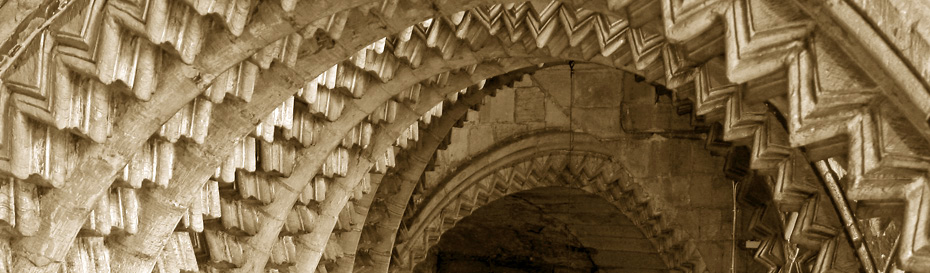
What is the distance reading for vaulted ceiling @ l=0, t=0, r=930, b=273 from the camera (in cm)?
360

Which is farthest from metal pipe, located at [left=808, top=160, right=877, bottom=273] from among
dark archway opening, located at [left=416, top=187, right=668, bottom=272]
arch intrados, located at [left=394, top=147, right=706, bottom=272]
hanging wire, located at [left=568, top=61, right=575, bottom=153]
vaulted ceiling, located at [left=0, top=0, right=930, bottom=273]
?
dark archway opening, located at [left=416, top=187, right=668, bottom=272]

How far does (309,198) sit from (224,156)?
1.88 meters

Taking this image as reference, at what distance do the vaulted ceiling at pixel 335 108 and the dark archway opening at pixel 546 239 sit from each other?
17.7 feet

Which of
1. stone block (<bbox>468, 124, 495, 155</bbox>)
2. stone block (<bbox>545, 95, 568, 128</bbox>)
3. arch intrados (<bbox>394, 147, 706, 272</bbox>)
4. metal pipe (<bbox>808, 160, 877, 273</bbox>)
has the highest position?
stone block (<bbox>545, 95, 568, 128</bbox>)

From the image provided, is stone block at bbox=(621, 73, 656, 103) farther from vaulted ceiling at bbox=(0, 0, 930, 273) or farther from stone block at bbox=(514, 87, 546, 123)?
vaulted ceiling at bbox=(0, 0, 930, 273)

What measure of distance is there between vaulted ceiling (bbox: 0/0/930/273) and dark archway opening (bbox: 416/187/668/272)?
17.7 ft

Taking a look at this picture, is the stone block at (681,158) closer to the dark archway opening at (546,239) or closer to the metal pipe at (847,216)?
the dark archway opening at (546,239)

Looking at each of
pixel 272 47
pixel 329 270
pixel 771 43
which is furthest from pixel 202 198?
pixel 771 43

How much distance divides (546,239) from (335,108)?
8904 mm

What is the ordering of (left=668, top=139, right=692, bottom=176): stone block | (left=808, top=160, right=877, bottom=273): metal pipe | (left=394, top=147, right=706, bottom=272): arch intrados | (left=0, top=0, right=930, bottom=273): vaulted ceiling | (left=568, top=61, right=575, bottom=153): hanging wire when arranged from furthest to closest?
(left=568, top=61, right=575, bottom=153): hanging wire
(left=668, top=139, right=692, bottom=176): stone block
(left=394, top=147, right=706, bottom=272): arch intrados
(left=808, top=160, right=877, bottom=273): metal pipe
(left=0, top=0, right=930, bottom=273): vaulted ceiling

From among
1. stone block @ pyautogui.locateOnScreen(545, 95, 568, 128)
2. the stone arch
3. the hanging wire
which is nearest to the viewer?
the stone arch

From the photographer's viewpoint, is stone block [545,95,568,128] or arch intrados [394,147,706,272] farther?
stone block [545,95,568,128]

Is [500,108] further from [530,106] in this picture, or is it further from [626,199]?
[626,199]

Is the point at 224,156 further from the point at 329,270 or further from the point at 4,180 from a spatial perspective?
the point at 329,270
